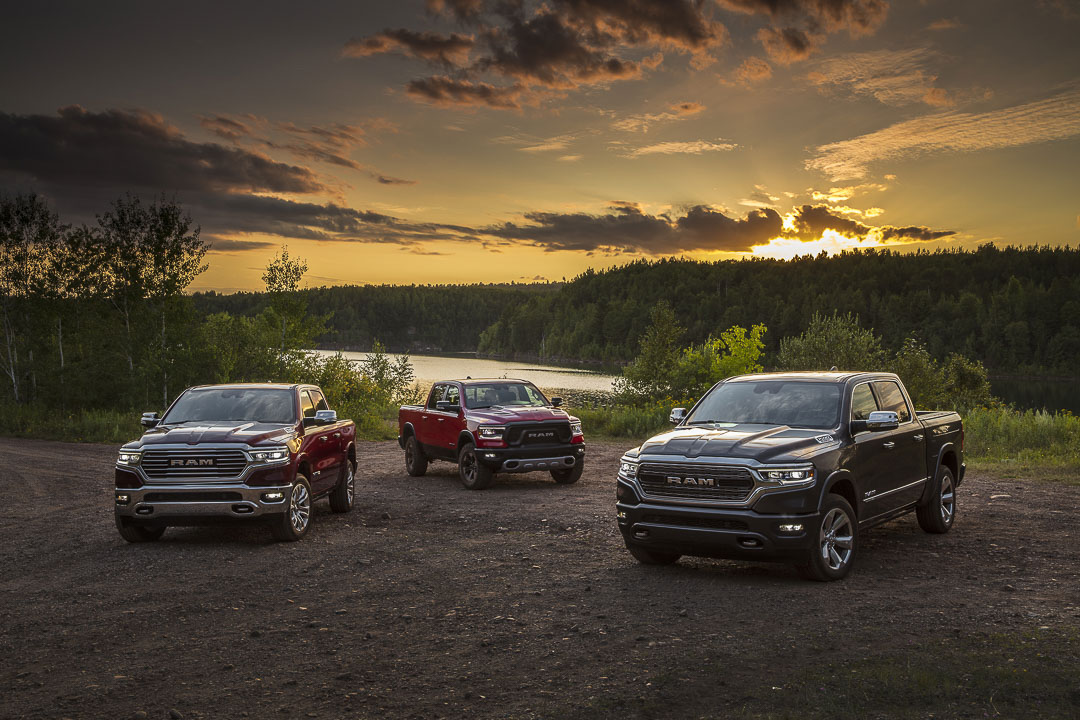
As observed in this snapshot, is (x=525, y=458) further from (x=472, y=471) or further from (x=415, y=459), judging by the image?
A: (x=415, y=459)

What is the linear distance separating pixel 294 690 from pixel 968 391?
6434 centimetres

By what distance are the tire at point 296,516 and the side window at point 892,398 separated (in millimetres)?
7113

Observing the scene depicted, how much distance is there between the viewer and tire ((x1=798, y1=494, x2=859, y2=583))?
8.01 metres

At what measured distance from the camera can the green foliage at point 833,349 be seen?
4741cm

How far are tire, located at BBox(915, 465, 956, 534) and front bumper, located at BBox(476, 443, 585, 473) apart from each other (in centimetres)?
655

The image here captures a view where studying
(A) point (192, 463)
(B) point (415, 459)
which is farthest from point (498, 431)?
(A) point (192, 463)

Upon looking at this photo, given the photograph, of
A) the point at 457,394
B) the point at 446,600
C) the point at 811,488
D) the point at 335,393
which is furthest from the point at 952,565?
the point at 335,393

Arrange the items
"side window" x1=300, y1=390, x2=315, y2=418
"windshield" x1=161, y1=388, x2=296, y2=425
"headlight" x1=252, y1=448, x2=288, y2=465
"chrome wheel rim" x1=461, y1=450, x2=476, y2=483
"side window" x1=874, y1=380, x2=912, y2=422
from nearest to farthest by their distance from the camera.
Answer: "side window" x1=874, y1=380, x2=912, y2=422
"headlight" x1=252, y1=448, x2=288, y2=465
"windshield" x1=161, y1=388, x2=296, y2=425
"side window" x1=300, y1=390, x2=315, y2=418
"chrome wheel rim" x1=461, y1=450, x2=476, y2=483

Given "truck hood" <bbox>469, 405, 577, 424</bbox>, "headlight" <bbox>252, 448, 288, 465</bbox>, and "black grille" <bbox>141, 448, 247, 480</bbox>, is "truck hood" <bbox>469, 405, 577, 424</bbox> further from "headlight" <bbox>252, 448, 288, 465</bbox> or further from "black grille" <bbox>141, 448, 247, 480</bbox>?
"black grille" <bbox>141, 448, 247, 480</bbox>

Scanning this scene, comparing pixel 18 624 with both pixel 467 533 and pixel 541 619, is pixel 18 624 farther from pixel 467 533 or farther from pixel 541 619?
pixel 467 533

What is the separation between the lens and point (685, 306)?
533 feet

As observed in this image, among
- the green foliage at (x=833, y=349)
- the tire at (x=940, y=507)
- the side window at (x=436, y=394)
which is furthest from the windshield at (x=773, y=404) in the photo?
the green foliage at (x=833, y=349)

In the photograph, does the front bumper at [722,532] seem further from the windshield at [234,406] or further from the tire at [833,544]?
the windshield at [234,406]

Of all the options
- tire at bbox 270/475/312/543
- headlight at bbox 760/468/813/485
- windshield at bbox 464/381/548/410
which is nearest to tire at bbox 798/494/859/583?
headlight at bbox 760/468/813/485
